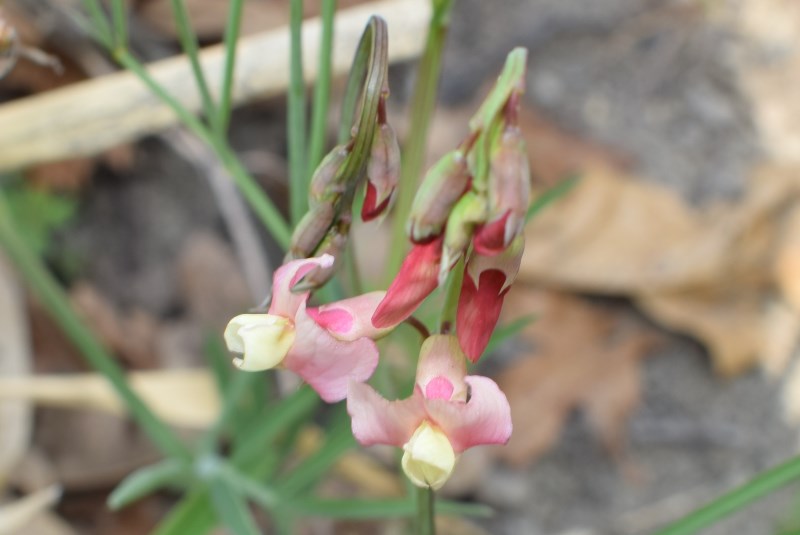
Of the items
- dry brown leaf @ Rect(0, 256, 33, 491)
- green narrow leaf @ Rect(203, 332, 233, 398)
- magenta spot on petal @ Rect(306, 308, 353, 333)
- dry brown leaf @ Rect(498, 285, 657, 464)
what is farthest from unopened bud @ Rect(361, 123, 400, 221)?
dry brown leaf @ Rect(498, 285, 657, 464)

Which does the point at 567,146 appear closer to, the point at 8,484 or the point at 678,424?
the point at 678,424

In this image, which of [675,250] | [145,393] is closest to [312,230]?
[145,393]

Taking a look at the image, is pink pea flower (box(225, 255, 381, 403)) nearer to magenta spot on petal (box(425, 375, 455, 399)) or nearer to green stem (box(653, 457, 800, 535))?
magenta spot on petal (box(425, 375, 455, 399))

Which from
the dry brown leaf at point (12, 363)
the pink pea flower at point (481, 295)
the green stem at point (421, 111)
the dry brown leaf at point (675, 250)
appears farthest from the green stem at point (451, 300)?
the dry brown leaf at point (675, 250)

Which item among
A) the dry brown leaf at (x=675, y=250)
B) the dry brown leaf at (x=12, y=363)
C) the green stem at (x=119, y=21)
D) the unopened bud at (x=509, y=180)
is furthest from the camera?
the dry brown leaf at (x=675, y=250)

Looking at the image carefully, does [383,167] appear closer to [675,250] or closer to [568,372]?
[568,372]

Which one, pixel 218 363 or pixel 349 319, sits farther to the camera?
pixel 218 363

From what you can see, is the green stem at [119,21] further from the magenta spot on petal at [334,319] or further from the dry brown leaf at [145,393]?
the dry brown leaf at [145,393]
